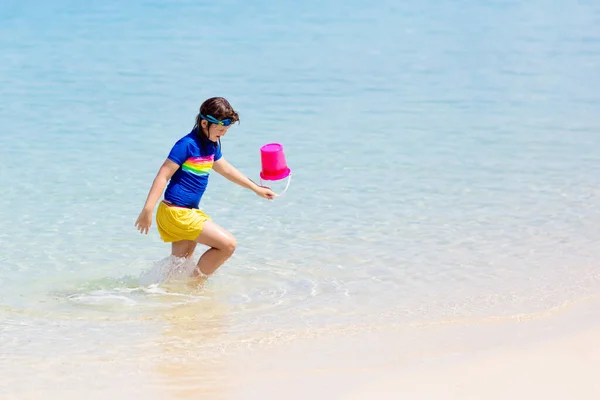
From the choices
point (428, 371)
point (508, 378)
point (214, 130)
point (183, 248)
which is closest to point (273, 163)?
point (214, 130)

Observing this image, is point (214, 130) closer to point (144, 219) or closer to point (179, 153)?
point (179, 153)

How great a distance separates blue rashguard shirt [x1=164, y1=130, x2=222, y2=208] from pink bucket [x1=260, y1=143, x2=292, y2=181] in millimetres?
300

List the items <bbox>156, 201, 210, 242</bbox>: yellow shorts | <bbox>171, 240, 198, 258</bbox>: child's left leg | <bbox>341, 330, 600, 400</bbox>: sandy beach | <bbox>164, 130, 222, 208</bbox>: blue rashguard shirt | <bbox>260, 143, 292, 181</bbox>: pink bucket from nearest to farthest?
<bbox>341, 330, 600, 400</bbox>: sandy beach < <bbox>164, 130, 222, 208</bbox>: blue rashguard shirt < <bbox>156, 201, 210, 242</bbox>: yellow shorts < <bbox>260, 143, 292, 181</bbox>: pink bucket < <bbox>171, 240, 198, 258</bbox>: child's left leg

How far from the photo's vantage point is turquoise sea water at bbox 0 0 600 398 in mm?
5891

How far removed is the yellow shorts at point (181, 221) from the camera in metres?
6.11

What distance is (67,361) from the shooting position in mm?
5164

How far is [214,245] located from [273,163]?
612 mm

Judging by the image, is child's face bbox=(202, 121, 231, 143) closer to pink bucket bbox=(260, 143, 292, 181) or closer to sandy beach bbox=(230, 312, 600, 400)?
pink bucket bbox=(260, 143, 292, 181)

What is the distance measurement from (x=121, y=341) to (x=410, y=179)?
446 centimetres

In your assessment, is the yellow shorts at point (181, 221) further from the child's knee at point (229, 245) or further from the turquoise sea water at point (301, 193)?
the turquoise sea water at point (301, 193)

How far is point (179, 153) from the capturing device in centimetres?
597

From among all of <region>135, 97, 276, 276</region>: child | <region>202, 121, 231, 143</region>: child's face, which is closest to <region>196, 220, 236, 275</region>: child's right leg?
<region>135, 97, 276, 276</region>: child

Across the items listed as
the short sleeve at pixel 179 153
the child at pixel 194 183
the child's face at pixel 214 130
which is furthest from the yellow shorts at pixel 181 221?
the child's face at pixel 214 130

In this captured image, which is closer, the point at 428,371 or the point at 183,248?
the point at 428,371
